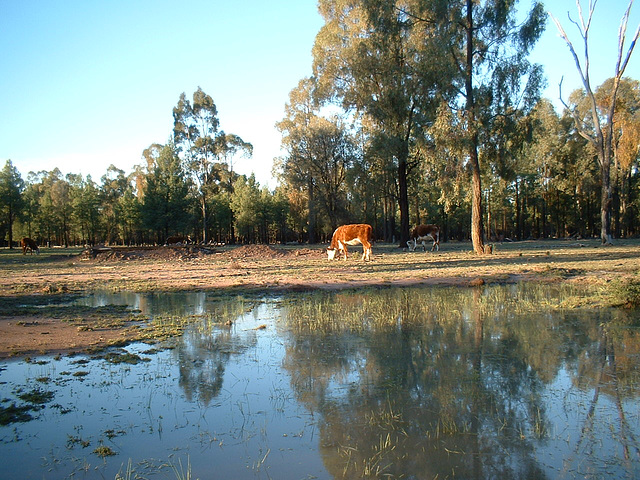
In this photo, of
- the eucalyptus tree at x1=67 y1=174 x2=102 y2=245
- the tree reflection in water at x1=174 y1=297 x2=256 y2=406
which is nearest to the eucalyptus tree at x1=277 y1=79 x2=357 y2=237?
the eucalyptus tree at x1=67 y1=174 x2=102 y2=245

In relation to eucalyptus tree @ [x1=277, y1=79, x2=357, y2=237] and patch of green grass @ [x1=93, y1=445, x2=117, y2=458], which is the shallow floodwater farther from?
eucalyptus tree @ [x1=277, y1=79, x2=357, y2=237]

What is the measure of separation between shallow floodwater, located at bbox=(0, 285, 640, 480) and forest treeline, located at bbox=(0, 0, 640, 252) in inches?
785

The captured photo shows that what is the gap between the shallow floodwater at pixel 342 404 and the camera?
3.76 meters

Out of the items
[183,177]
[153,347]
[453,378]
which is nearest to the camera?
[453,378]

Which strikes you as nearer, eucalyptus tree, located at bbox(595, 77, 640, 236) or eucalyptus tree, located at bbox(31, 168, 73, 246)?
eucalyptus tree, located at bbox(595, 77, 640, 236)

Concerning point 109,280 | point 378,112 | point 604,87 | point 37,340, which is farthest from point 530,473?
point 604,87

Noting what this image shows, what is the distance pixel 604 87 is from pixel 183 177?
153 feet

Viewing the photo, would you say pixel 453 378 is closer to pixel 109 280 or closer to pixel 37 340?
pixel 37 340

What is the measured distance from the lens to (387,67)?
31.2m

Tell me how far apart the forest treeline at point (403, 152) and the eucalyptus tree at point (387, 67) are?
103 mm

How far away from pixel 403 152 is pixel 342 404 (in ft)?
92.6

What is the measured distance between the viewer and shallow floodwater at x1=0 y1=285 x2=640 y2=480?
12.3ft

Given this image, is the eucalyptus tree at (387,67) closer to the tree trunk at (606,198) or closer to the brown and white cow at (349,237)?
the brown and white cow at (349,237)

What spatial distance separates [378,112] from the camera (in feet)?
103
